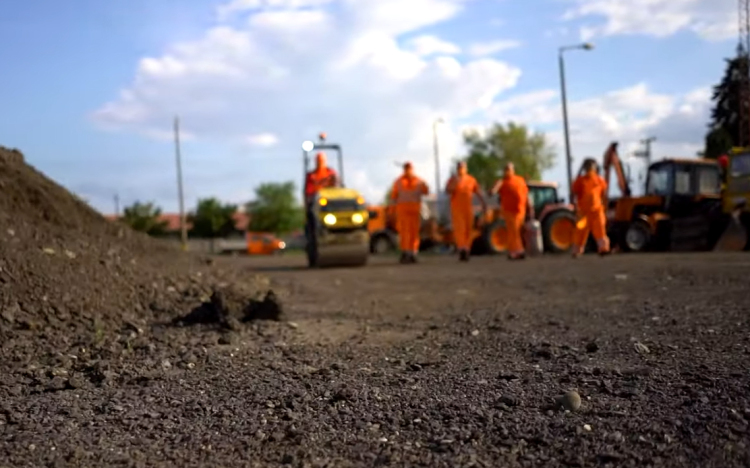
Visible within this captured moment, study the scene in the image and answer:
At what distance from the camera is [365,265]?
17406mm

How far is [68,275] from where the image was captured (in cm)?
754

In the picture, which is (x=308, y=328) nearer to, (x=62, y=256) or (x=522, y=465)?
(x=62, y=256)

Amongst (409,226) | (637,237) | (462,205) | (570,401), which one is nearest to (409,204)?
(409,226)

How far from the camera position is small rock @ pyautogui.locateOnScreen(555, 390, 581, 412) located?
404 cm

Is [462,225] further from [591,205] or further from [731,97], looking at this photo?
[731,97]

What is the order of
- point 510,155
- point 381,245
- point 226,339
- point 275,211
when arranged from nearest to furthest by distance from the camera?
point 226,339 → point 381,245 → point 510,155 → point 275,211

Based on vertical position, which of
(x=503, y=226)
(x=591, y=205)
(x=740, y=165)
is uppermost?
(x=740, y=165)

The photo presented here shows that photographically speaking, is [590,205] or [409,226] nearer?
[590,205]

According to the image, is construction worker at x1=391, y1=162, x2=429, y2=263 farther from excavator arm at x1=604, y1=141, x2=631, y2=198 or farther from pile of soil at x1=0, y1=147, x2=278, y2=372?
pile of soil at x1=0, y1=147, x2=278, y2=372

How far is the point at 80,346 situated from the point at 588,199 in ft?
39.9

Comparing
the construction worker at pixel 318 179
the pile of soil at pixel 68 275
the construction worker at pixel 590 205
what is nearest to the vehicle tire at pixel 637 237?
the construction worker at pixel 590 205

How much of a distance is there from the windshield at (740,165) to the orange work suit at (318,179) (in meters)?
10.2

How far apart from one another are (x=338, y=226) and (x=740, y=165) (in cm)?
1064

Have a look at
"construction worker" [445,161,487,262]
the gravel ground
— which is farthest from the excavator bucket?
the gravel ground
